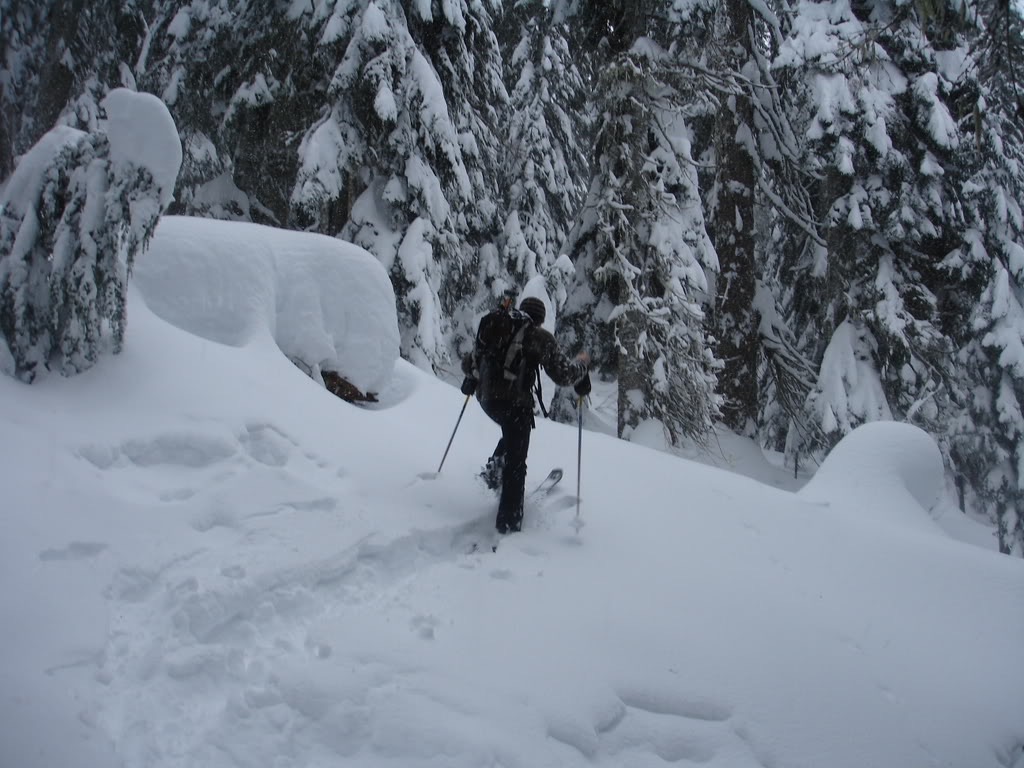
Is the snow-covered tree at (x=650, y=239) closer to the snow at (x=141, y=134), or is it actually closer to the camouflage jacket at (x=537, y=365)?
the camouflage jacket at (x=537, y=365)

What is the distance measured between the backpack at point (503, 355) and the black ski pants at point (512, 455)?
100 mm

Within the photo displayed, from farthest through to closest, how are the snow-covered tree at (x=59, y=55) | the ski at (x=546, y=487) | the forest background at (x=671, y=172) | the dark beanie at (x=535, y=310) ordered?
the snow-covered tree at (x=59, y=55) → the forest background at (x=671, y=172) → the ski at (x=546, y=487) → the dark beanie at (x=535, y=310)

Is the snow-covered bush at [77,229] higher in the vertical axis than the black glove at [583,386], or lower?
higher

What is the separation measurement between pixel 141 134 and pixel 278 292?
7.06 feet

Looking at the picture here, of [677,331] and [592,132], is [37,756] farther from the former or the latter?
[592,132]

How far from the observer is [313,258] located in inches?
256

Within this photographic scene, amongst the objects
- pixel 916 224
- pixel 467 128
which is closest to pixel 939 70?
pixel 916 224

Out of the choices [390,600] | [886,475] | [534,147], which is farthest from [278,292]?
[534,147]

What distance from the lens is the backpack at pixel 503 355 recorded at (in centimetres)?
469

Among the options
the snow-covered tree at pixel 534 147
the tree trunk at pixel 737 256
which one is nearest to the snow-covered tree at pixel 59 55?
the snow-covered tree at pixel 534 147

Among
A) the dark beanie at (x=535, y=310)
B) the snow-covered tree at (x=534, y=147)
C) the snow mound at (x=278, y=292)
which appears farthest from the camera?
the snow-covered tree at (x=534, y=147)

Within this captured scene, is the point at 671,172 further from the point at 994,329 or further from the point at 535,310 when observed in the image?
the point at 994,329

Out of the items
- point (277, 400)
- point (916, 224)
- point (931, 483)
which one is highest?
point (916, 224)

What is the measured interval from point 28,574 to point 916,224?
548 inches
